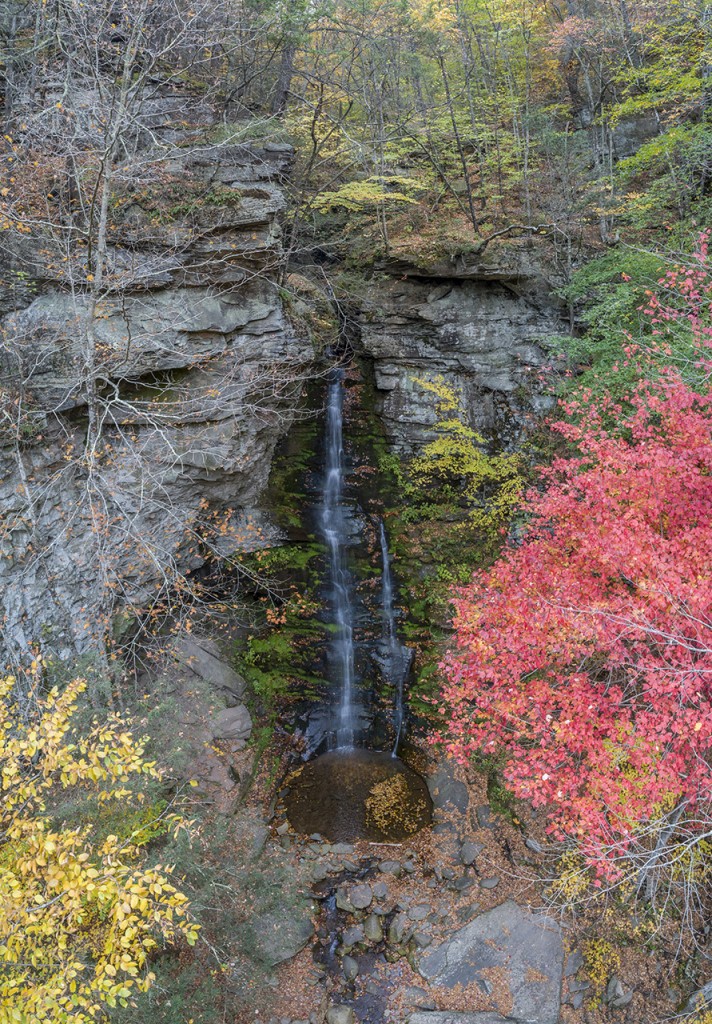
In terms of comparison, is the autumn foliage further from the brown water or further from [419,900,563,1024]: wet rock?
the brown water

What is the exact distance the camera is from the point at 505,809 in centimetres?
965

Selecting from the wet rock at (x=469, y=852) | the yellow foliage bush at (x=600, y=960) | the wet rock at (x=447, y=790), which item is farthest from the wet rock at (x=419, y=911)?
the yellow foliage bush at (x=600, y=960)

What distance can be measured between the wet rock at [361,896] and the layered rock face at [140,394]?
5.41m

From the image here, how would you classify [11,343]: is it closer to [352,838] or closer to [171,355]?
[171,355]

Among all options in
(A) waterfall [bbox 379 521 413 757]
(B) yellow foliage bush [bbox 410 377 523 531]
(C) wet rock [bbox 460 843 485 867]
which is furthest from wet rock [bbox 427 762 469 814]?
(B) yellow foliage bush [bbox 410 377 523 531]

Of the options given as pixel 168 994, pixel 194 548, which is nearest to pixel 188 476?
pixel 194 548

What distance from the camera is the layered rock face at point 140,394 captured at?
344 inches

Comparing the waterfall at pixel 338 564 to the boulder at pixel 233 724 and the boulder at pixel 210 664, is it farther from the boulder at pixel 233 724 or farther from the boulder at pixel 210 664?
the boulder at pixel 210 664

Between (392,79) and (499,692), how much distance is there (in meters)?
17.5

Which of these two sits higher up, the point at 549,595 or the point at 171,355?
the point at 171,355

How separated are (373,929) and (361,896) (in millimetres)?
508

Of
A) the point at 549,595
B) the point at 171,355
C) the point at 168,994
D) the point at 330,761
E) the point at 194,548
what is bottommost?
the point at 330,761

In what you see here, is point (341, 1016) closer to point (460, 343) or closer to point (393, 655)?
point (393, 655)

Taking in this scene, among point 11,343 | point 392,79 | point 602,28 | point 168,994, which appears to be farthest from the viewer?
point 392,79
